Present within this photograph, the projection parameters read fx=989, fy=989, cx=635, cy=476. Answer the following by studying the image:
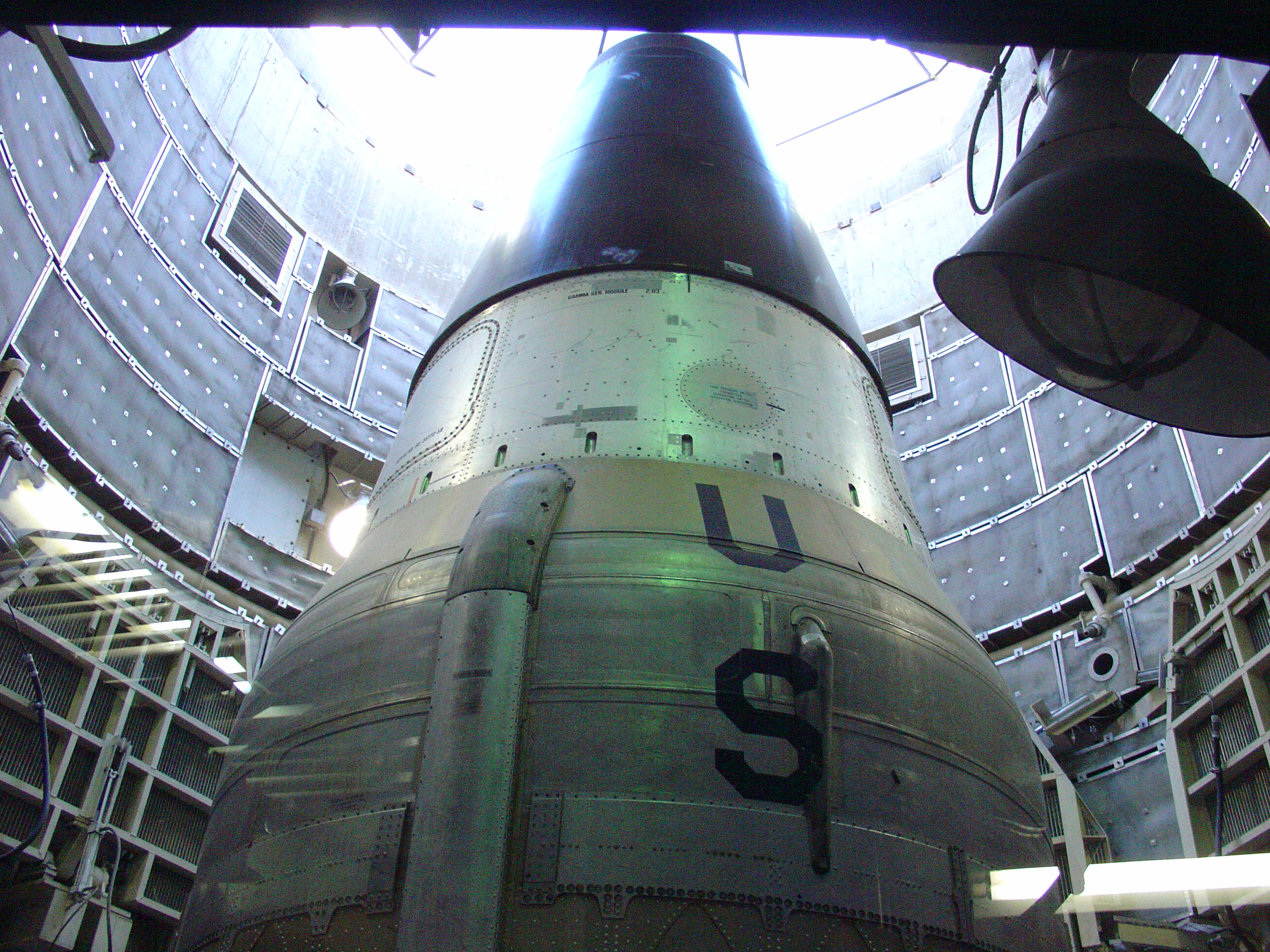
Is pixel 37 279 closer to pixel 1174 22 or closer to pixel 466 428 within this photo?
pixel 466 428

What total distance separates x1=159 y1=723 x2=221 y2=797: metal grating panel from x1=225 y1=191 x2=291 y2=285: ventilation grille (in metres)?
6.77

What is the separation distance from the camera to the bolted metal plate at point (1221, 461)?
9.70 m

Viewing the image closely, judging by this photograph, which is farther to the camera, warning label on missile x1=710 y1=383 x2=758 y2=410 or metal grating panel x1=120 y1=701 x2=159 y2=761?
metal grating panel x1=120 y1=701 x2=159 y2=761

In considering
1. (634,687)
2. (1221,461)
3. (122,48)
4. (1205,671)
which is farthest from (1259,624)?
(122,48)

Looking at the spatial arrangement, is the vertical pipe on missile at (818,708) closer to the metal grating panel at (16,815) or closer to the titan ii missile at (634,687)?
the titan ii missile at (634,687)

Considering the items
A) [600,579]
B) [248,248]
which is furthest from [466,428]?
[248,248]

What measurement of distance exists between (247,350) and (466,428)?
28.8ft

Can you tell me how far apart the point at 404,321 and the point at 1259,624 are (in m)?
12.0

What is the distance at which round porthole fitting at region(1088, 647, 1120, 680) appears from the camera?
10570mm

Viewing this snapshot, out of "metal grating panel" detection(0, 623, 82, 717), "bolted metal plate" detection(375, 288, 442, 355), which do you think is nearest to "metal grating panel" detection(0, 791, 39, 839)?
"metal grating panel" detection(0, 623, 82, 717)

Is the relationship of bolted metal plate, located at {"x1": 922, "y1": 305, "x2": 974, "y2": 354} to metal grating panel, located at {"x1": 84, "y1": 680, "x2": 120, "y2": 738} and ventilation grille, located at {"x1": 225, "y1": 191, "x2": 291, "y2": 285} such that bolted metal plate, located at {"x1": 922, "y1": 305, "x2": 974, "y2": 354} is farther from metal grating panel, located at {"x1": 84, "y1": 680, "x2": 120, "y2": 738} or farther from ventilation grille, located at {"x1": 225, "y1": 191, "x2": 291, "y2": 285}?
metal grating panel, located at {"x1": 84, "y1": 680, "x2": 120, "y2": 738}

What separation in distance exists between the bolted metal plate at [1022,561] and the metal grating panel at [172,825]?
8727 millimetres

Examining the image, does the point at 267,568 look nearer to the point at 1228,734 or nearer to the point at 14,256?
the point at 14,256

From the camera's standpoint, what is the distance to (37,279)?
9.58 meters
